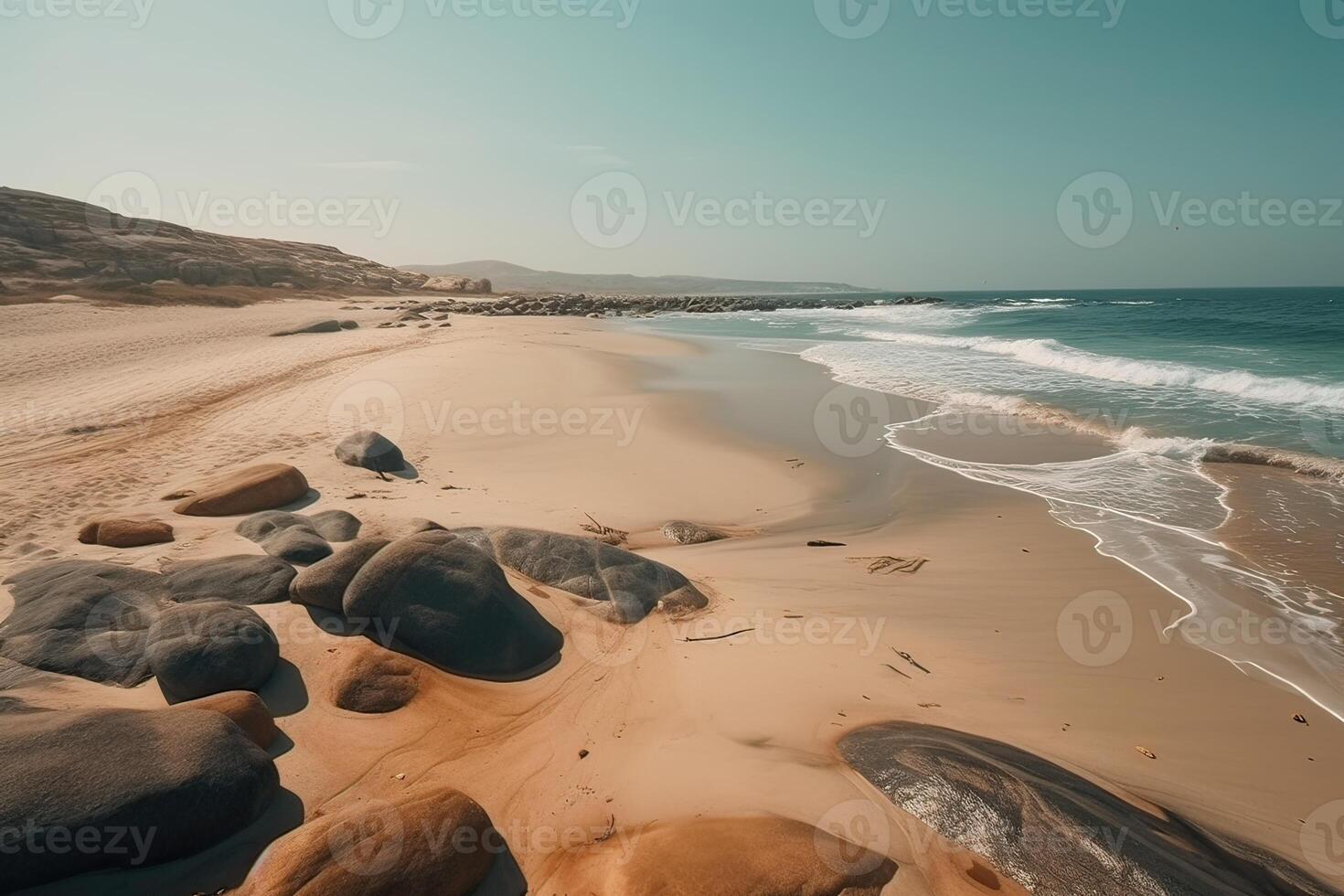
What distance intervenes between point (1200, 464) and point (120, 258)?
48664mm

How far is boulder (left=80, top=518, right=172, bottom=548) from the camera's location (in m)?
4.97

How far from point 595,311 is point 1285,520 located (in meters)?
49.3

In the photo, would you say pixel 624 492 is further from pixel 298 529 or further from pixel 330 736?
pixel 330 736

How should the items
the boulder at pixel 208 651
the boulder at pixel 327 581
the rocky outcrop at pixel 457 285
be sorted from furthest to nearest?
the rocky outcrop at pixel 457 285
the boulder at pixel 327 581
the boulder at pixel 208 651

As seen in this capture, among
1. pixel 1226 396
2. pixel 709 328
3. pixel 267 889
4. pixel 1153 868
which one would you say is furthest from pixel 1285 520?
pixel 709 328

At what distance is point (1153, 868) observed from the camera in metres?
2.58

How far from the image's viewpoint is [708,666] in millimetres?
4109

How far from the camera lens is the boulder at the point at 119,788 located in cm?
213
